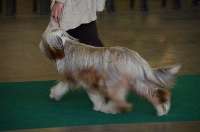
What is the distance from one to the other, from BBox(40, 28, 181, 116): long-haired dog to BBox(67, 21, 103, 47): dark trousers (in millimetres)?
443

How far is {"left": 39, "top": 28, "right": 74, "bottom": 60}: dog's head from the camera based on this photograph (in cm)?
560

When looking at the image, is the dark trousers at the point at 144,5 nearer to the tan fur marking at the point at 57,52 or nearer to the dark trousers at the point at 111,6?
the dark trousers at the point at 111,6

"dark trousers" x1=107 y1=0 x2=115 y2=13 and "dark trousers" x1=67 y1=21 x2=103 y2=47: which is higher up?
"dark trousers" x1=67 y1=21 x2=103 y2=47

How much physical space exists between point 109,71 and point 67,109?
798mm

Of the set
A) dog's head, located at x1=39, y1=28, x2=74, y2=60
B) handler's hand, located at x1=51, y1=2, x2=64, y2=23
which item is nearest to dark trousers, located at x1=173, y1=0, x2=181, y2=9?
handler's hand, located at x1=51, y1=2, x2=64, y2=23

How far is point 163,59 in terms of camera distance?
8617 millimetres

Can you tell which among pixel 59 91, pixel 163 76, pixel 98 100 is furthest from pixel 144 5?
pixel 163 76

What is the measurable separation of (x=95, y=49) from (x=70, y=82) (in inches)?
16.4

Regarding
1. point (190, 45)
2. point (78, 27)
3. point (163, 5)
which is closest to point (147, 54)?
point (190, 45)

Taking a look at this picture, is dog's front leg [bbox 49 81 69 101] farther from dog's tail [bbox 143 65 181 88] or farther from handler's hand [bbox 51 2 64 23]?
dog's tail [bbox 143 65 181 88]

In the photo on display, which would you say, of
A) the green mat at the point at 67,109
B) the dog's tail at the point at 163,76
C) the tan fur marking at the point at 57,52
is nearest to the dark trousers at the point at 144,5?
the green mat at the point at 67,109

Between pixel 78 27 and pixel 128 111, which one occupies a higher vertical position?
pixel 78 27

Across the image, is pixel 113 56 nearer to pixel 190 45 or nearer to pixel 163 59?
pixel 163 59

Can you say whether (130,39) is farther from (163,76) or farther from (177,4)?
(163,76)
